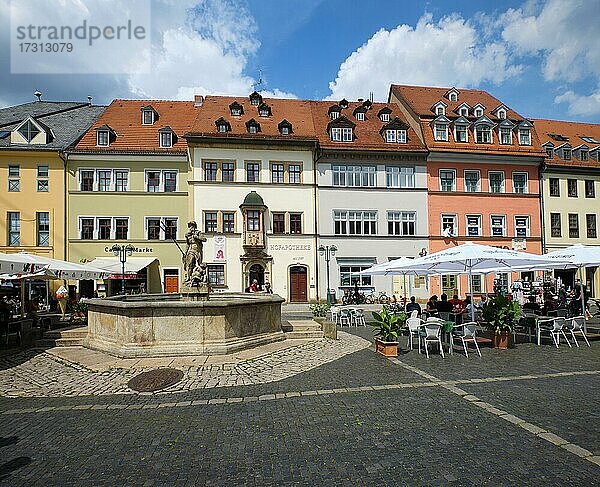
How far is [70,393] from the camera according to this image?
28.2 feet

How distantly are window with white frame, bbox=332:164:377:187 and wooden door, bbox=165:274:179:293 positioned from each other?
13.3 meters

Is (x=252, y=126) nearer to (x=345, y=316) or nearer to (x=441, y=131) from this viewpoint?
(x=441, y=131)

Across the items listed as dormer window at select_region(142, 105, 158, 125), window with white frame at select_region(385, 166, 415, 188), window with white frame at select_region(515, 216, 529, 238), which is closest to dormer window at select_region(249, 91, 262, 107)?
dormer window at select_region(142, 105, 158, 125)

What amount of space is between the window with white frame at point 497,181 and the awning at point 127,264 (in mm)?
25968

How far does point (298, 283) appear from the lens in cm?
3381

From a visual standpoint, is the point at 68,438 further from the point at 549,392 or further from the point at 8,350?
the point at 8,350

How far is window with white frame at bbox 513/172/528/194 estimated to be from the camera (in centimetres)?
3703

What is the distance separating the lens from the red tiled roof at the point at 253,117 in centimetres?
3400

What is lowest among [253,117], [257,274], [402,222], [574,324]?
[574,324]

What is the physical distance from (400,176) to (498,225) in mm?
8643

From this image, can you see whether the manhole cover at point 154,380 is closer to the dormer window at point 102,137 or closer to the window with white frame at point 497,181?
the dormer window at point 102,137

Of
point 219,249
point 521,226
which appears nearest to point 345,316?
point 219,249

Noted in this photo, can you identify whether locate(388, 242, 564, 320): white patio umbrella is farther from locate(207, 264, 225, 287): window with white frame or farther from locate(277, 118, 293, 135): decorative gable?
locate(277, 118, 293, 135): decorative gable

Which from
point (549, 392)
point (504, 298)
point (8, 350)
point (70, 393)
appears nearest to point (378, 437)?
point (549, 392)
